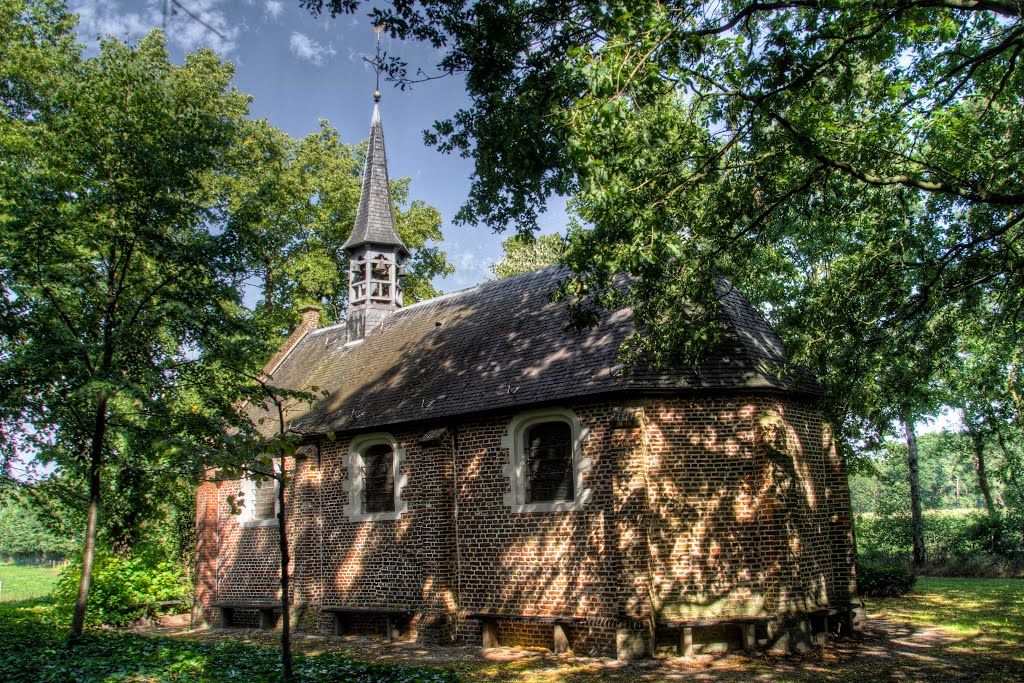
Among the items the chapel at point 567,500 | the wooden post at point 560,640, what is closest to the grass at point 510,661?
the wooden post at point 560,640

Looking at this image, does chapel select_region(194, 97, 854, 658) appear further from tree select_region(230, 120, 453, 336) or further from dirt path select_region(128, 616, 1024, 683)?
tree select_region(230, 120, 453, 336)

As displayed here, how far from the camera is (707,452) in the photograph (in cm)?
1246

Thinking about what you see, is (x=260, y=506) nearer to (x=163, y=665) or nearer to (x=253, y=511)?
(x=253, y=511)

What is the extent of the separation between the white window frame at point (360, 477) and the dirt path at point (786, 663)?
2.84 metres

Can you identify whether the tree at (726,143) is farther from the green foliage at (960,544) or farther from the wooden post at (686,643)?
the green foliage at (960,544)

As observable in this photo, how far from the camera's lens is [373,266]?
72.6 ft

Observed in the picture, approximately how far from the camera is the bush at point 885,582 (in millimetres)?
18641

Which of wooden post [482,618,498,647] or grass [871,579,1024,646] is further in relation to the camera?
wooden post [482,618,498,647]

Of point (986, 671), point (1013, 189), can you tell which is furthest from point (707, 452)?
point (1013, 189)

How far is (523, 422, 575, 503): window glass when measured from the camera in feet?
43.6

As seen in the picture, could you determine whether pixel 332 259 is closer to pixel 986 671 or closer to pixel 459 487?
pixel 459 487

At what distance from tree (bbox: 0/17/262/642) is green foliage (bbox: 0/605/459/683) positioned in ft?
2.98

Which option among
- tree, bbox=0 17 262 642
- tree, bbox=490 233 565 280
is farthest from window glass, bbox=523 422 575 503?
tree, bbox=490 233 565 280

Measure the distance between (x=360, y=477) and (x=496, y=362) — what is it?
13.9 feet
